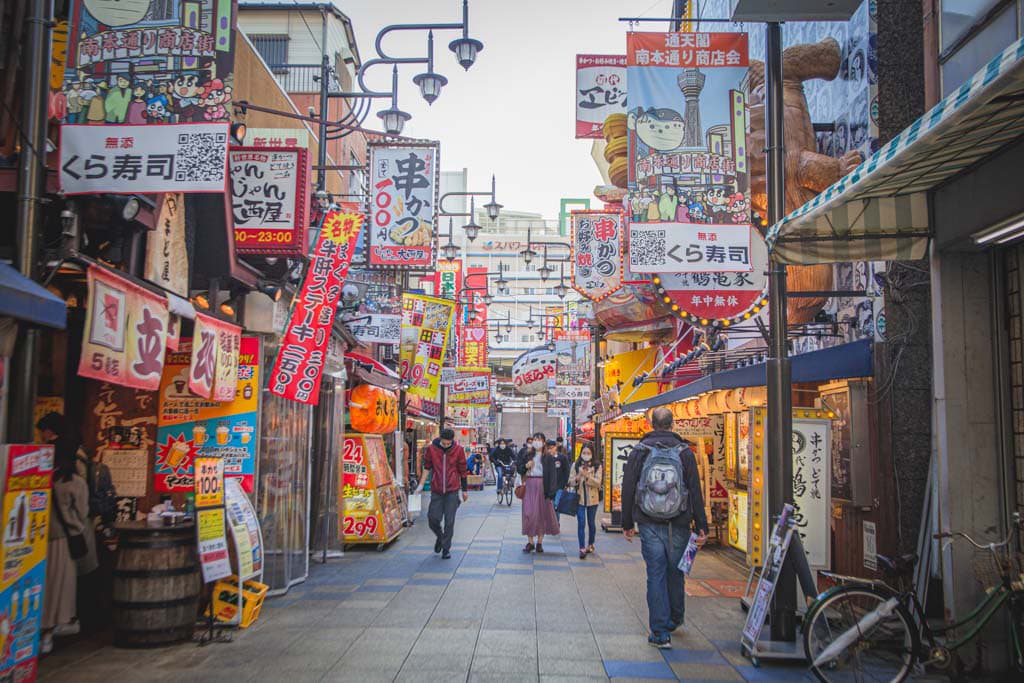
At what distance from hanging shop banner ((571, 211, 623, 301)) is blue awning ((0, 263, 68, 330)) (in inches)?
633

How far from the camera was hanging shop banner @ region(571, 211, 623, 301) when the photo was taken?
21.3 meters

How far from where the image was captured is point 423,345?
20875 millimetres

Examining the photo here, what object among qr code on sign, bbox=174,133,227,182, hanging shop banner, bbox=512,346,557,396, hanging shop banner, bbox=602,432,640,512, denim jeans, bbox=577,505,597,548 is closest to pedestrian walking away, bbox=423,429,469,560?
denim jeans, bbox=577,505,597,548

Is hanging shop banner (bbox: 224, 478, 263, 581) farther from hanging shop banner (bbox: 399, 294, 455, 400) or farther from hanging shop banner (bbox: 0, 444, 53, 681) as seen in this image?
hanging shop banner (bbox: 399, 294, 455, 400)

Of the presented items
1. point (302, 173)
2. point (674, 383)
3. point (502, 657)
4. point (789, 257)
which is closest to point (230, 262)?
point (302, 173)

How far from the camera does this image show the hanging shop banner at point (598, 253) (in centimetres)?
2127

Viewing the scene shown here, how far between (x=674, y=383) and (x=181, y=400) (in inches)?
693

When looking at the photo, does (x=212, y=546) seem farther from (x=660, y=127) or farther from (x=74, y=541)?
(x=660, y=127)

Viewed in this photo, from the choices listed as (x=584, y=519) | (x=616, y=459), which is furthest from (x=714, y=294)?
(x=616, y=459)

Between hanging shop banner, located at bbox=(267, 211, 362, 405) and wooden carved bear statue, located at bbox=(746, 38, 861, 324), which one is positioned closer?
hanging shop banner, located at bbox=(267, 211, 362, 405)

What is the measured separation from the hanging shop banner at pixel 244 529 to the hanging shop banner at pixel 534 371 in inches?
899

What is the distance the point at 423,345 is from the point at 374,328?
1.28 metres

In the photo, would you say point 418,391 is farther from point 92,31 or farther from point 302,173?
point 92,31

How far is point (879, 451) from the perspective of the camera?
395 inches
